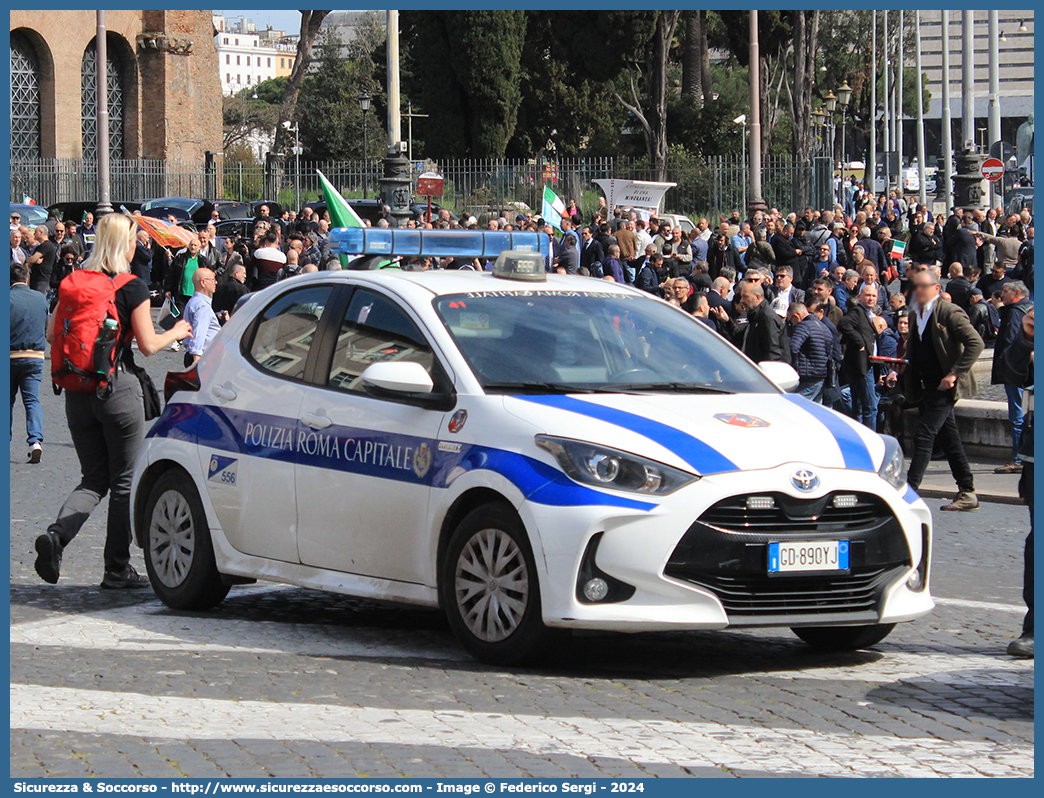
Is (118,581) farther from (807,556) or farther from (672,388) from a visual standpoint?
(807,556)

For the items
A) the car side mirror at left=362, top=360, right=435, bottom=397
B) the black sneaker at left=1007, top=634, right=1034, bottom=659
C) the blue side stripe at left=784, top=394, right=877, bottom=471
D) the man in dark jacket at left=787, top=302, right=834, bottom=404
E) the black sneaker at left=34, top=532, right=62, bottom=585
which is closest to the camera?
the blue side stripe at left=784, top=394, right=877, bottom=471

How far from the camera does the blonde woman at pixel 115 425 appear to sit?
789cm

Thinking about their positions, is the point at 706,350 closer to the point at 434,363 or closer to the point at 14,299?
the point at 434,363

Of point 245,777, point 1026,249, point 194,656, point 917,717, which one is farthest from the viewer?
point 1026,249

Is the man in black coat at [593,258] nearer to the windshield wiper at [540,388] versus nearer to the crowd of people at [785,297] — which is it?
the crowd of people at [785,297]

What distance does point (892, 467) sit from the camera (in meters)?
6.37

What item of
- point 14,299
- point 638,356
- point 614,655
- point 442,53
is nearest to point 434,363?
point 638,356

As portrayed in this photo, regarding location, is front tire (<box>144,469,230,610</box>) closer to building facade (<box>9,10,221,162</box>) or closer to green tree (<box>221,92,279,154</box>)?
building facade (<box>9,10,221,162</box>)

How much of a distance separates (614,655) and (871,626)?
42.3 inches

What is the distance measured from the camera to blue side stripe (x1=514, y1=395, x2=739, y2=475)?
5887 mm

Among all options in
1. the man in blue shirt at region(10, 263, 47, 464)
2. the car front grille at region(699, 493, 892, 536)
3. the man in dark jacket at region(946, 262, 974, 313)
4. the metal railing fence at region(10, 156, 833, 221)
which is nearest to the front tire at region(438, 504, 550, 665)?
the car front grille at region(699, 493, 892, 536)

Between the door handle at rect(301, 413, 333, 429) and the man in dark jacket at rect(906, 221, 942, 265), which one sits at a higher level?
the man in dark jacket at rect(906, 221, 942, 265)

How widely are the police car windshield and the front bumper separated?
0.81m

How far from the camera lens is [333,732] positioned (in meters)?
5.11
